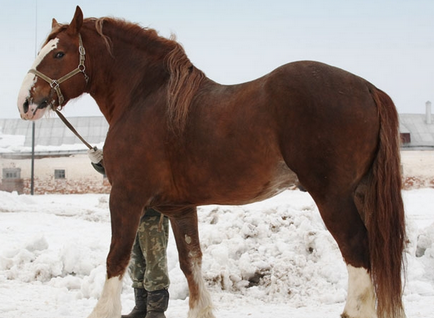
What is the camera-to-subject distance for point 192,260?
402 centimetres

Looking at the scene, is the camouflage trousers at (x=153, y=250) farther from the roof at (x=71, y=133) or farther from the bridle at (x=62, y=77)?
the roof at (x=71, y=133)

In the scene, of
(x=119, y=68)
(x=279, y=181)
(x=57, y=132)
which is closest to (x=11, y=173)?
(x=57, y=132)

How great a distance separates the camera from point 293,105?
296 cm

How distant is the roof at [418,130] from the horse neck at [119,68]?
22.1 metres

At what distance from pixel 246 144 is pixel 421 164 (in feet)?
70.6

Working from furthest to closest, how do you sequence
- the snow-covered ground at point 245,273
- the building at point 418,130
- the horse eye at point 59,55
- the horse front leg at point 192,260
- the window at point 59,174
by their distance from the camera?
the building at point 418,130
the window at point 59,174
the snow-covered ground at point 245,273
the horse front leg at point 192,260
the horse eye at point 59,55

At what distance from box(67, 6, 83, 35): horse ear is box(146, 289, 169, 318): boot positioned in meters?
2.27

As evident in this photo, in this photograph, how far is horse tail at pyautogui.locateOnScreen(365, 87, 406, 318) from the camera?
2.79m

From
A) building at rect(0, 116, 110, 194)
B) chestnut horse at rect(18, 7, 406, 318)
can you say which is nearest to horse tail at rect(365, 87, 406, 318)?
chestnut horse at rect(18, 7, 406, 318)

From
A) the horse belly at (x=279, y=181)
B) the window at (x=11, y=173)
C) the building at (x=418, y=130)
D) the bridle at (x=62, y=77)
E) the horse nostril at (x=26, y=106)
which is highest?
the building at (x=418, y=130)

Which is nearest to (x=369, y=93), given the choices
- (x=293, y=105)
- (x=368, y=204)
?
(x=293, y=105)

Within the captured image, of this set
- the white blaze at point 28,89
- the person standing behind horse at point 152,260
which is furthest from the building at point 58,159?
the white blaze at point 28,89

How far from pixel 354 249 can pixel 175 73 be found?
182 cm

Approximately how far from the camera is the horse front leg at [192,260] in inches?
155
